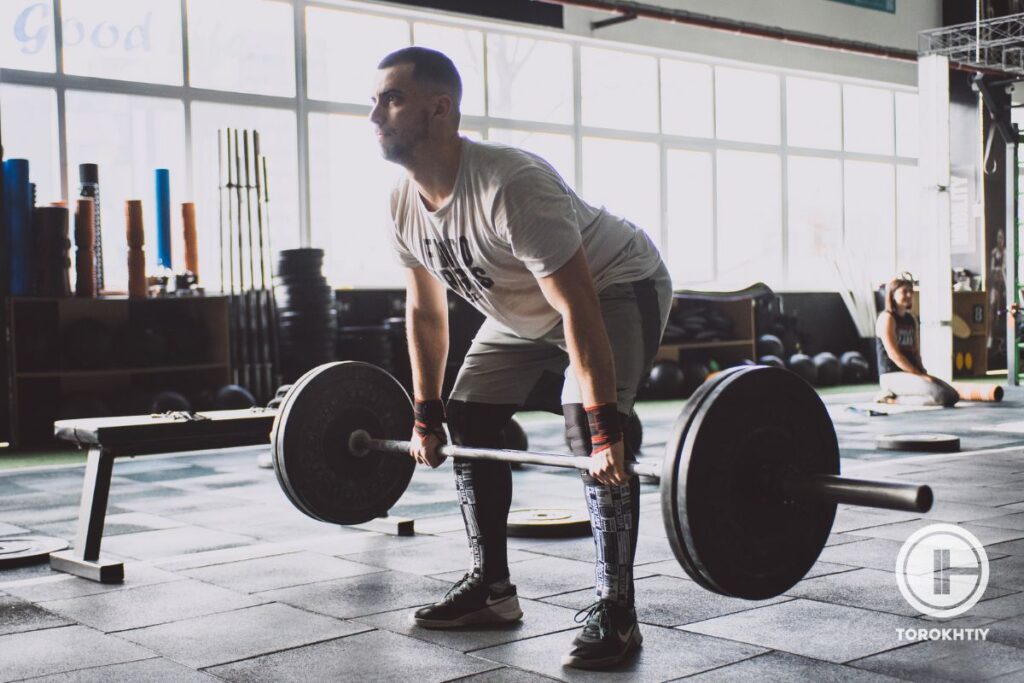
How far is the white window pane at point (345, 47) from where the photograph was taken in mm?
8750

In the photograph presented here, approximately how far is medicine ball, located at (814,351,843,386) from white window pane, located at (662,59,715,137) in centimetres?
260

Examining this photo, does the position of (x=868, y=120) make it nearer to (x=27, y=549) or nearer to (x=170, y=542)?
(x=170, y=542)

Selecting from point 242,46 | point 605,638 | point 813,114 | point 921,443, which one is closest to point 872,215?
point 813,114

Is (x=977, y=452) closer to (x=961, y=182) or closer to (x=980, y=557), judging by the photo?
(x=980, y=557)

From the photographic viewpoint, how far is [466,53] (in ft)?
31.4

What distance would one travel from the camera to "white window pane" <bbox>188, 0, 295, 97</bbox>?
817 centimetres

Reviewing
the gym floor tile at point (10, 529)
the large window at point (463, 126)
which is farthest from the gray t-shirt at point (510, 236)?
the large window at point (463, 126)

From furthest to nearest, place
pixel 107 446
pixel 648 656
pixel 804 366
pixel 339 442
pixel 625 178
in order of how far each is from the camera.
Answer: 1. pixel 625 178
2. pixel 804 366
3. pixel 107 446
4. pixel 339 442
5. pixel 648 656

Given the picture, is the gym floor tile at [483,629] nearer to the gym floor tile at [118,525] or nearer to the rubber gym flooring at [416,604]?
the rubber gym flooring at [416,604]

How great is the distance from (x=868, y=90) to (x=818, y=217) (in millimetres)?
1674

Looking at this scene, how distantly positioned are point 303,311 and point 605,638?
5795 mm

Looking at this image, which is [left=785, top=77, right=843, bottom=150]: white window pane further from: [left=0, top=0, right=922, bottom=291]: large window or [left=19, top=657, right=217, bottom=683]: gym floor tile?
[left=19, top=657, right=217, bottom=683]: gym floor tile

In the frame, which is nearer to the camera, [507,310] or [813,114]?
[507,310]

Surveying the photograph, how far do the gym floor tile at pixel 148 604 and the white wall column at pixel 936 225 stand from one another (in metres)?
7.11
